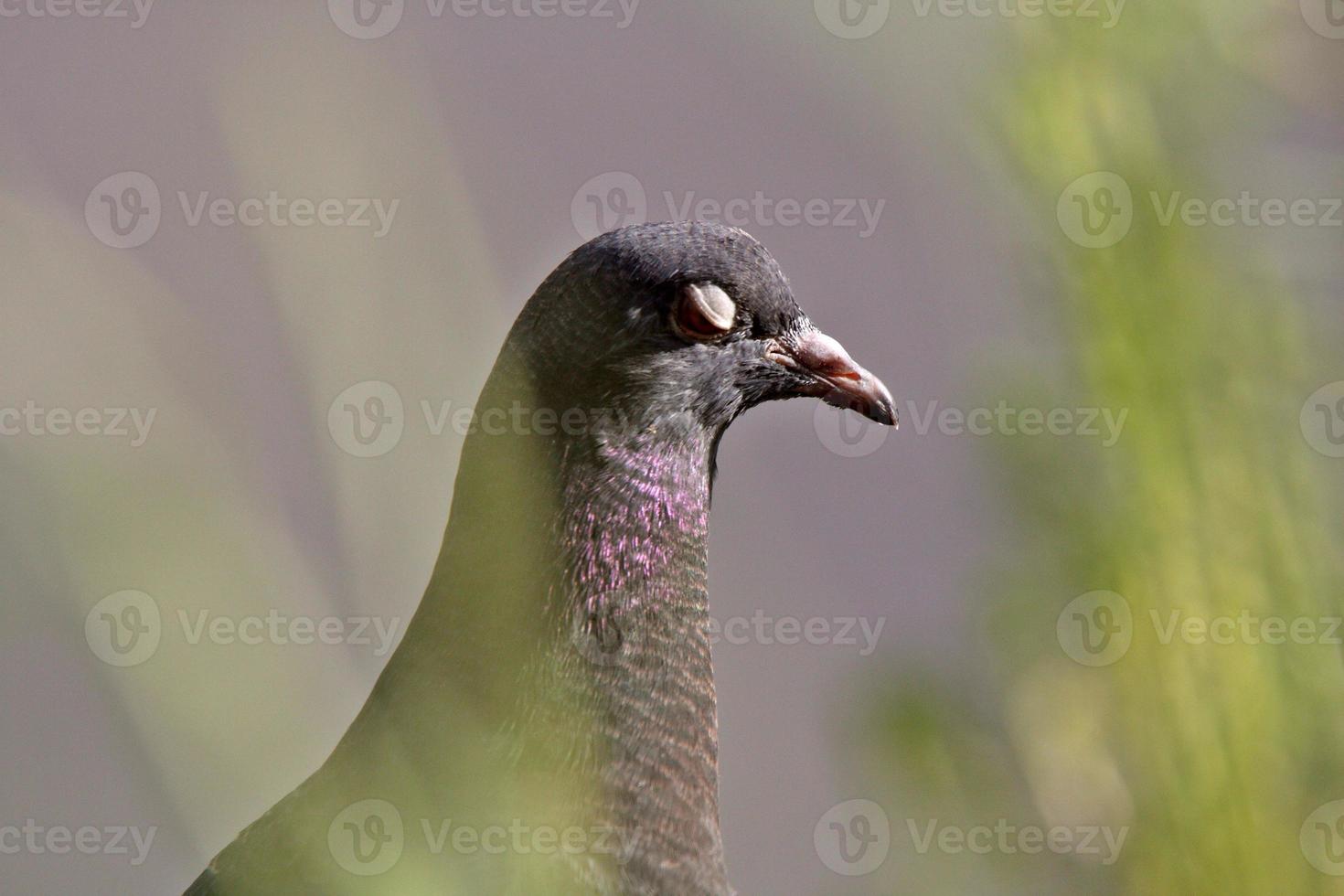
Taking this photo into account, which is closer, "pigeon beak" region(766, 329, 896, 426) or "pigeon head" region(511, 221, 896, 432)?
"pigeon head" region(511, 221, 896, 432)

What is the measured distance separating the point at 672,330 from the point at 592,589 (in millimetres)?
388

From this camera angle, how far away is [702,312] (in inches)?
82.0

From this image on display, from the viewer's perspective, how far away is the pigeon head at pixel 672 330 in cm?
200

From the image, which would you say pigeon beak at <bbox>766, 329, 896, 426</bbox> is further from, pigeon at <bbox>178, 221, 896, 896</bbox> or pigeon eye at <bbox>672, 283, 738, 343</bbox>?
pigeon eye at <bbox>672, 283, 738, 343</bbox>

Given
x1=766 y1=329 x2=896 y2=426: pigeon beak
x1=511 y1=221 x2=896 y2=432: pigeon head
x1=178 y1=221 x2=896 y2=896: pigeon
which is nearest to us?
x1=178 y1=221 x2=896 y2=896: pigeon

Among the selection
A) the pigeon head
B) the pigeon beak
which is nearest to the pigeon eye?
the pigeon head

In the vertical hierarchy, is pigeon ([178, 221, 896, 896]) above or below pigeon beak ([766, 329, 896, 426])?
below

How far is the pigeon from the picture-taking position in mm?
1771

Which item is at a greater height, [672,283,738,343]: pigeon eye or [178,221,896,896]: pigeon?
[672,283,738,343]: pigeon eye

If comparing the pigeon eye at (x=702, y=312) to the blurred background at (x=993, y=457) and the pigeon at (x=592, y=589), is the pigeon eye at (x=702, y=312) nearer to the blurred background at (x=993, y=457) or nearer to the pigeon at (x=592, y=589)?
the pigeon at (x=592, y=589)

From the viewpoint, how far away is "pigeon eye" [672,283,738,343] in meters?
2.06

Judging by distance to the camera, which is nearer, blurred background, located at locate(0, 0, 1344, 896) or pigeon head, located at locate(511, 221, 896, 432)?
blurred background, located at locate(0, 0, 1344, 896)

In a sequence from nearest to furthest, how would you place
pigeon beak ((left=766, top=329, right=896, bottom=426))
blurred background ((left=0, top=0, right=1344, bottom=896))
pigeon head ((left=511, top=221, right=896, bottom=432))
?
blurred background ((left=0, top=0, right=1344, bottom=896))
pigeon head ((left=511, top=221, right=896, bottom=432))
pigeon beak ((left=766, top=329, right=896, bottom=426))

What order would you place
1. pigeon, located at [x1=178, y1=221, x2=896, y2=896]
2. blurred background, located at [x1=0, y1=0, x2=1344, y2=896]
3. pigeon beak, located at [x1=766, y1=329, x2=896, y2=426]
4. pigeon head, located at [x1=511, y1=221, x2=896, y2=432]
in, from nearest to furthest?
1. blurred background, located at [x1=0, y1=0, x2=1344, y2=896]
2. pigeon, located at [x1=178, y1=221, x2=896, y2=896]
3. pigeon head, located at [x1=511, y1=221, x2=896, y2=432]
4. pigeon beak, located at [x1=766, y1=329, x2=896, y2=426]
